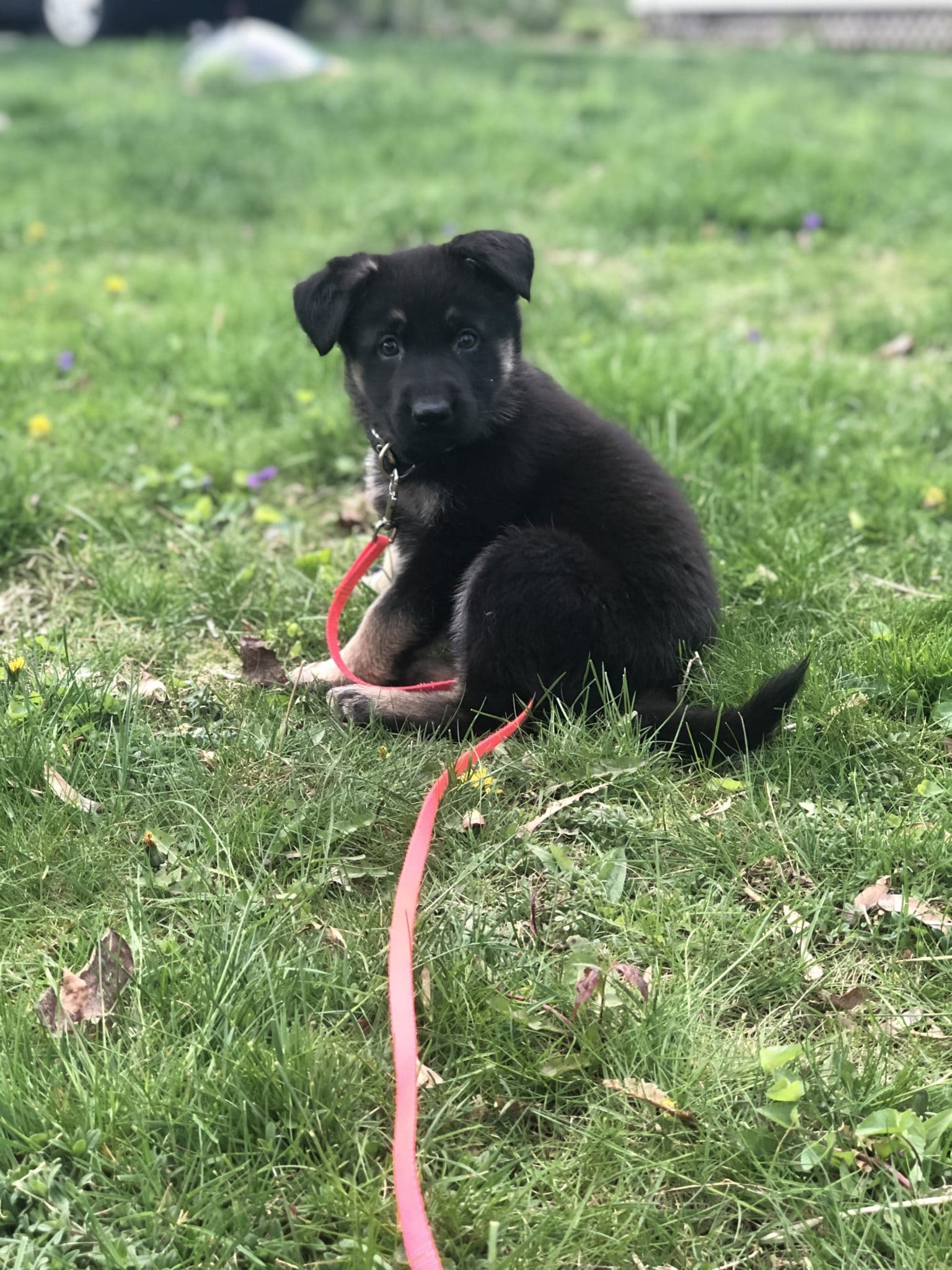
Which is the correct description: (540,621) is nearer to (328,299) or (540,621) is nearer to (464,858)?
(464,858)

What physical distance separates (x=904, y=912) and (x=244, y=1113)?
1.21 meters

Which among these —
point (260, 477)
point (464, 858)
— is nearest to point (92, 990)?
point (464, 858)

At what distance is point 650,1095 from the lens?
65.7 inches

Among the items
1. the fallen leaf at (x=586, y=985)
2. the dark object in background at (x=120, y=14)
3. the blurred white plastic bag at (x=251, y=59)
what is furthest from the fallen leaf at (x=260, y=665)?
the dark object in background at (x=120, y=14)

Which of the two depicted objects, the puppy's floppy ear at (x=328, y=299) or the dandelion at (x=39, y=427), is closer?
the puppy's floppy ear at (x=328, y=299)

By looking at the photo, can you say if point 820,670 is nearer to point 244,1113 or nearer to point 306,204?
point 244,1113

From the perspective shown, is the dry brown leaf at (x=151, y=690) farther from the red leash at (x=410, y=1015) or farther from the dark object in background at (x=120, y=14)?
the dark object in background at (x=120, y=14)

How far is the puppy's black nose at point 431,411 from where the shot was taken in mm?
2590

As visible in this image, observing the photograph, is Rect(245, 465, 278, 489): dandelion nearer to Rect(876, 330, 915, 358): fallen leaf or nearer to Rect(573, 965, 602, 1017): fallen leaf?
Rect(573, 965, 602, 1017): fallen leaf

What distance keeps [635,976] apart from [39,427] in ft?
10.2

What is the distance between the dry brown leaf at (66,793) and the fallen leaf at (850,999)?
4.82 ft

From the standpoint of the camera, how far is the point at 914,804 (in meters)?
2.25

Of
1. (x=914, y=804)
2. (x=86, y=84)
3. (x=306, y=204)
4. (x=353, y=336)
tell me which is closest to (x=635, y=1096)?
(x=914, y=804)

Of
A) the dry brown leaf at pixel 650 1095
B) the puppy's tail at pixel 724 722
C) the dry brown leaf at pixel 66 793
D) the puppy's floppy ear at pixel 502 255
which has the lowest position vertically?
the dry brown leaf at pixel 650 1095
